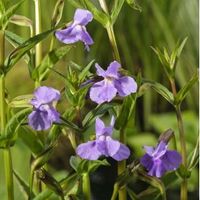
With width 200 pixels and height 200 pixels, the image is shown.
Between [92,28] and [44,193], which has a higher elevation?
[44,193]

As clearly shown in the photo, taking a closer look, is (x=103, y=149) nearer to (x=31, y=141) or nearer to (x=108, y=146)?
(x=108, y=146)

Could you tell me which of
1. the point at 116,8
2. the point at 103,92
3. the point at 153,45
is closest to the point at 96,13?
the point at 116,8

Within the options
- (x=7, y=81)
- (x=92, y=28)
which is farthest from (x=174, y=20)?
(x=7, y=81)

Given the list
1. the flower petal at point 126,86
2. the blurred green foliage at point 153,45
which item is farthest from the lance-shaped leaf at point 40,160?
the blurred green foliage at point 153,45

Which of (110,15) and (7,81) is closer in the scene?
(110,15)

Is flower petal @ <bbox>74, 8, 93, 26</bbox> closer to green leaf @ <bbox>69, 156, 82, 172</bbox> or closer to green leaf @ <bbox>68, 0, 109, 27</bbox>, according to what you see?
green leaf @ <bbox>68, 0, 109, 27</bbox>

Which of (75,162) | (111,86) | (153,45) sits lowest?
(153,45)

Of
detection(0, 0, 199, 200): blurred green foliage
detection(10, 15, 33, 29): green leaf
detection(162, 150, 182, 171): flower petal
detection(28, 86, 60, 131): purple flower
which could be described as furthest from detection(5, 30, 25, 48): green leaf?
detection(0, 0, 199, 200): blurred green foliage

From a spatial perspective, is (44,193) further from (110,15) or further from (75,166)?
(110,15)
